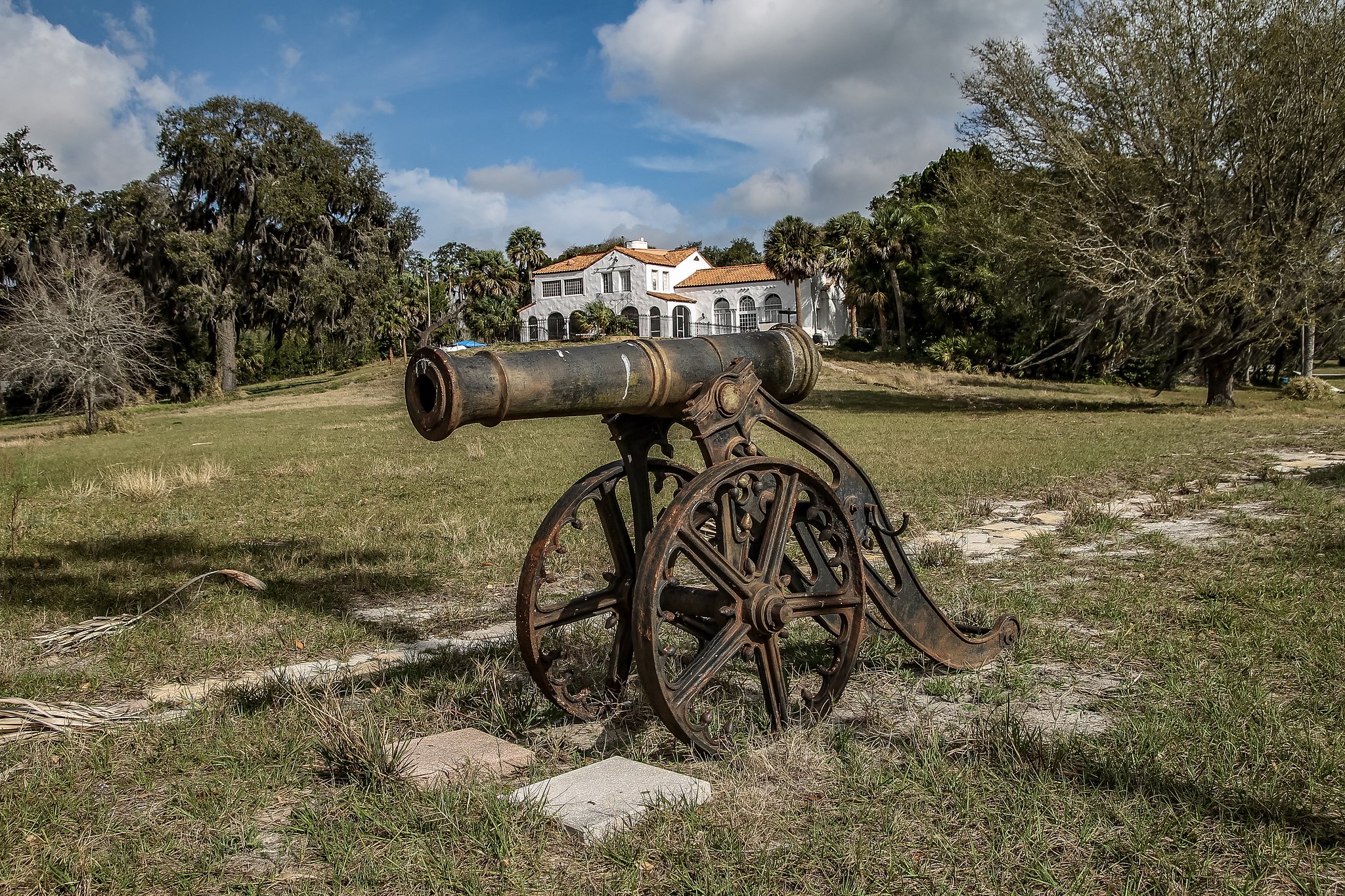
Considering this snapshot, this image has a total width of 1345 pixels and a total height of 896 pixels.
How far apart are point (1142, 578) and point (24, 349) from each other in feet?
97.0

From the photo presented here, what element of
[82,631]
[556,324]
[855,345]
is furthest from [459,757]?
[556,324]

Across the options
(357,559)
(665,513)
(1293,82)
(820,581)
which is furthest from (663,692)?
(1293,82)

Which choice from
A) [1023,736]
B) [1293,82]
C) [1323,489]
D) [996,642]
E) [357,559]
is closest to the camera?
[1023,736]

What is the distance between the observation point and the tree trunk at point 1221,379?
78.0 ft

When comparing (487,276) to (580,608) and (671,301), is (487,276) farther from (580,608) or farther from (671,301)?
(580,608)

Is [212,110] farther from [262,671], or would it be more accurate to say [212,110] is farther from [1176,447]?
[262,671]

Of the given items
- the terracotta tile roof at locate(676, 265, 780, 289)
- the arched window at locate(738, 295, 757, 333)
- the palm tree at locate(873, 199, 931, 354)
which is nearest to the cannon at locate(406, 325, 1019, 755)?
the palm tree at locate(873, 199, 931, 354)

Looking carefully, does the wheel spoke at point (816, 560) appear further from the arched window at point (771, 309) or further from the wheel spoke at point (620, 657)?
the arched window at point (771, 309)

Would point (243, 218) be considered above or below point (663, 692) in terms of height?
above

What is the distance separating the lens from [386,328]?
199 feet

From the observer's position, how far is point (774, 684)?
395cm

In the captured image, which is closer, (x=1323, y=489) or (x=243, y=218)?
(x=1323, y=489)

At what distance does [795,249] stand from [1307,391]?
3284 cm

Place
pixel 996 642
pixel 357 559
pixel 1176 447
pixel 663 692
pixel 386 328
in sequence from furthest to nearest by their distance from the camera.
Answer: pixel 386 328 < pixel 1176 447 < pixel 357 559 < pixel 996 642 < pixel 663 692
